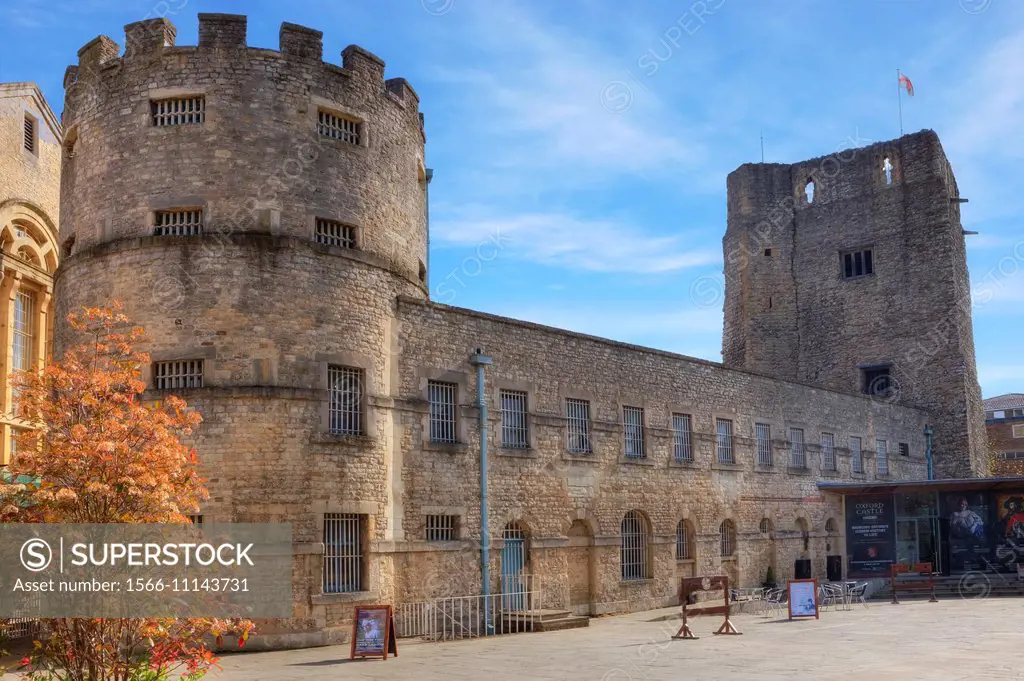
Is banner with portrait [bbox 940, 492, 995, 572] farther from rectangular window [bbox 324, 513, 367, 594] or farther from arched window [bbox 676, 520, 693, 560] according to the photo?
rectangular window [bbox 324, 513, 367, 594]

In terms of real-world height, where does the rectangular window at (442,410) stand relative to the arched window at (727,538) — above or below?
above

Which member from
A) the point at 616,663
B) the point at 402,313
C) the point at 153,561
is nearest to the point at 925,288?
the point at 402,313

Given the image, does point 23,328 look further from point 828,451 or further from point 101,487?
point 828,451

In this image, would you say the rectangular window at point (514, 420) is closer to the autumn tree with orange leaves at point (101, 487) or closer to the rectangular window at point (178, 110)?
the rectangular window at point (178, 110)

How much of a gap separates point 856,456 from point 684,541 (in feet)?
40.1

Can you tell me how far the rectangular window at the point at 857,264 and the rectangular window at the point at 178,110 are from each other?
108 feet

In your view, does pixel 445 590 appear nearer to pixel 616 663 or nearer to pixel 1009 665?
pixel 616 663

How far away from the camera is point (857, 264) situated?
45.6 m

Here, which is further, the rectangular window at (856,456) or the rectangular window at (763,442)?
the rectangular window at (856,456)

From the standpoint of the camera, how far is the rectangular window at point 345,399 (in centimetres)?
2031

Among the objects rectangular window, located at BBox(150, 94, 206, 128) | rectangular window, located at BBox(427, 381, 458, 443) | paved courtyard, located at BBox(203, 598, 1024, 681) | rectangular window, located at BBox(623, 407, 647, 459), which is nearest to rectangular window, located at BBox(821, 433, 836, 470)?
rectangular window, located at BBox(623, 407, 647, 459)

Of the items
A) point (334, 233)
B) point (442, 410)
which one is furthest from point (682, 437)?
point (334, 233)

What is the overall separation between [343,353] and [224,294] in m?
2.54

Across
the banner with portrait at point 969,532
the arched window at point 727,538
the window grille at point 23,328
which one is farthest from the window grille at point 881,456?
the window grille at point 23,328
